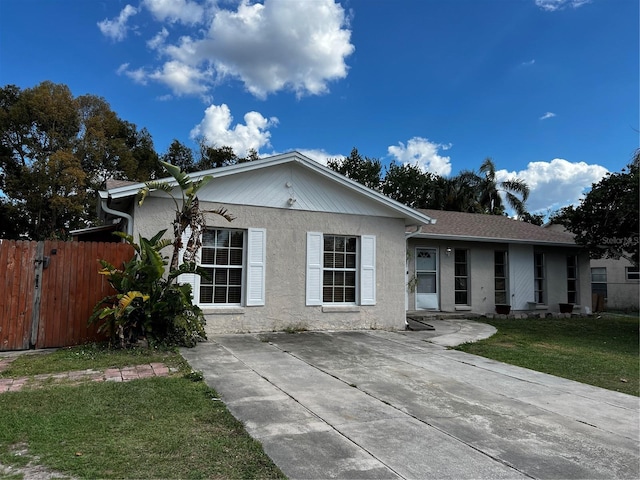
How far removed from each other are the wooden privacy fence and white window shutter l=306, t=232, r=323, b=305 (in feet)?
14.0

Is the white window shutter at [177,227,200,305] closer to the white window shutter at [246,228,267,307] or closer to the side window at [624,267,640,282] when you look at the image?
the white window shutter at [246,228,267,307]

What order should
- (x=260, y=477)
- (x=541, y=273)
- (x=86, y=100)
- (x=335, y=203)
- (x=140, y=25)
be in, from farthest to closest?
(x=86, y=100) → (x=541, y=273) → (x=140, y=25) → (x=335, y=203) → (x=260, y=477)

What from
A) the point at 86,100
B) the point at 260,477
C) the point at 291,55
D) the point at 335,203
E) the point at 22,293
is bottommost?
the point at 260,477

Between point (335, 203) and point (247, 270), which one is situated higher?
point (335, 203)

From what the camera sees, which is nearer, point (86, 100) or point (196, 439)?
point (196, 439)

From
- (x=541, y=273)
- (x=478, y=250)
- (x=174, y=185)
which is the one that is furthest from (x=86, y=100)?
(x=541, y=273)

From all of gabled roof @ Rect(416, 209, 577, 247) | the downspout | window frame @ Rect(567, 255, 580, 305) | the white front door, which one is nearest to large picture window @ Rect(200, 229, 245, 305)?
the downspout

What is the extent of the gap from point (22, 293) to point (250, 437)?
6.12 meters

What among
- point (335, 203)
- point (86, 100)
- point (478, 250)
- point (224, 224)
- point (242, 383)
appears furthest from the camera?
point (86, 100)

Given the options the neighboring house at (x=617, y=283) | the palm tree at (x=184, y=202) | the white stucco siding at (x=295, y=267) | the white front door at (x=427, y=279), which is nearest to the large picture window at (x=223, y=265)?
the white stucco siding at (x=295, y=267)

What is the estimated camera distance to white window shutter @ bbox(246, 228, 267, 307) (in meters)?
9.77

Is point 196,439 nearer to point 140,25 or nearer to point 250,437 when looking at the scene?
point 250,437

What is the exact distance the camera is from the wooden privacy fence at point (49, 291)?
7555 millimetres

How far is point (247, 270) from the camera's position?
9.79 meters
